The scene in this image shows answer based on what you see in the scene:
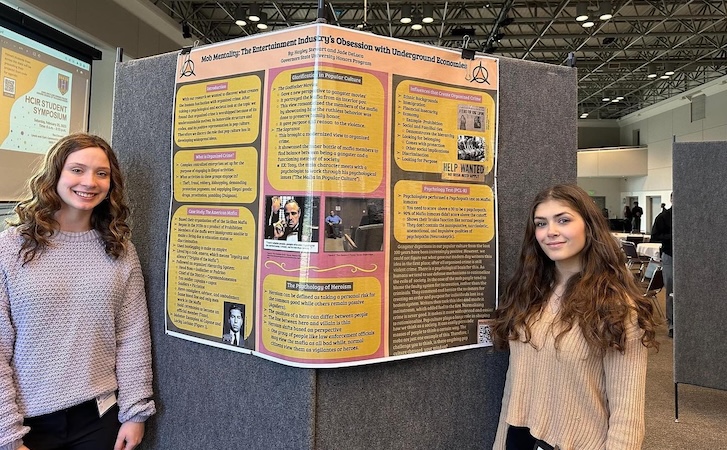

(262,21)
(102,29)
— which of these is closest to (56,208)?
(102,29)

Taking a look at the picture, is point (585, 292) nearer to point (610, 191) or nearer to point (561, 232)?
point (561, 232)

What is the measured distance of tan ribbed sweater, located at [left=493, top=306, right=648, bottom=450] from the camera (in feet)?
3.47

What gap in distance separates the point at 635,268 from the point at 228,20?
27.2 feet

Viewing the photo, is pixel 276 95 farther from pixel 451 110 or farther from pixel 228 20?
pixel 228 20

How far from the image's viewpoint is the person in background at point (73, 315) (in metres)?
1.13

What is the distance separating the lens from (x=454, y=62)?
1.29 metres

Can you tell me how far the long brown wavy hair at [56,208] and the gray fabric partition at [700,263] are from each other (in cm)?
299

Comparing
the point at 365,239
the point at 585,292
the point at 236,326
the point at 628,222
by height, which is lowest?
the point at 236,326

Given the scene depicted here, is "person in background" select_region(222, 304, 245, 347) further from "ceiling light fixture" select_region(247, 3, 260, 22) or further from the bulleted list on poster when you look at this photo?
"ceiling light fixture" select_region(247, 3, 260, 22)

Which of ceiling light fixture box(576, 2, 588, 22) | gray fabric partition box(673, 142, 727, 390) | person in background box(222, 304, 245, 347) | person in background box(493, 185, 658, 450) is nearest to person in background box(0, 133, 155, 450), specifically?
person in background box(222, 304, 245, 347)

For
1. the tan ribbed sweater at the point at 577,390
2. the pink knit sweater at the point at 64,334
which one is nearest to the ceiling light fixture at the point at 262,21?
the pink knit sweater at the point at 64,334

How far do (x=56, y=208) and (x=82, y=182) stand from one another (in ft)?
0.31

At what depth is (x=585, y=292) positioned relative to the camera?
3.76 feet

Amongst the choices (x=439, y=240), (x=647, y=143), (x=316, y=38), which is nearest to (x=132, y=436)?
(x=439, y=240)
